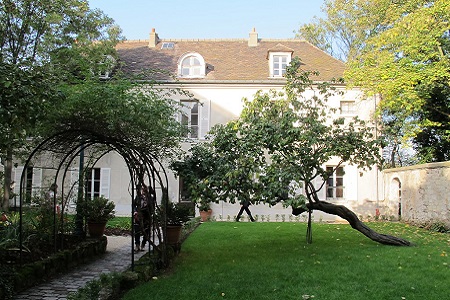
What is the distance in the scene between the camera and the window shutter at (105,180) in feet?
63.6

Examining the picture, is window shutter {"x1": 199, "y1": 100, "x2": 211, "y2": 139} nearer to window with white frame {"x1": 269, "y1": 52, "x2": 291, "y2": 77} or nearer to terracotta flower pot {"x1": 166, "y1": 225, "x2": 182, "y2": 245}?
window with white frame {"x1": 269, "y1": 52, "x2": 291, "y2": 77}

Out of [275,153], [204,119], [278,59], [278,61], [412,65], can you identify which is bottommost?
[275,153]

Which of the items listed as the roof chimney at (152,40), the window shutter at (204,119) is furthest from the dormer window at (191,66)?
the roof chimney at (152,40)

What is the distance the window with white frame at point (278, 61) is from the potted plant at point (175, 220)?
42.5ft

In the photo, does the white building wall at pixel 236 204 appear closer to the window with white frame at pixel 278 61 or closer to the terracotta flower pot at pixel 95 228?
the window with white frame at pixel 278 61

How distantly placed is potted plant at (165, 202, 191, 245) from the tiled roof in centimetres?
1186

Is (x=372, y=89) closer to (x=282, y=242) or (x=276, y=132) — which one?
(x=282, y=242)

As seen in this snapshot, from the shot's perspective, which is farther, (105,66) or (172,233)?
(105,66)

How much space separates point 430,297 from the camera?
5523 millimetres

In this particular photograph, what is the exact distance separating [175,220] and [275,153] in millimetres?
2710

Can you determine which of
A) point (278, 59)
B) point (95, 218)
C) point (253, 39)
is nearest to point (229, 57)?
point (253, 39)

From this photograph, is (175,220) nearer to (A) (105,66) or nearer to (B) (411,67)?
(A) (105,66)

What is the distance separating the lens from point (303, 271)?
700cm

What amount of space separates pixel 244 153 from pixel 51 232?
13.7ft
